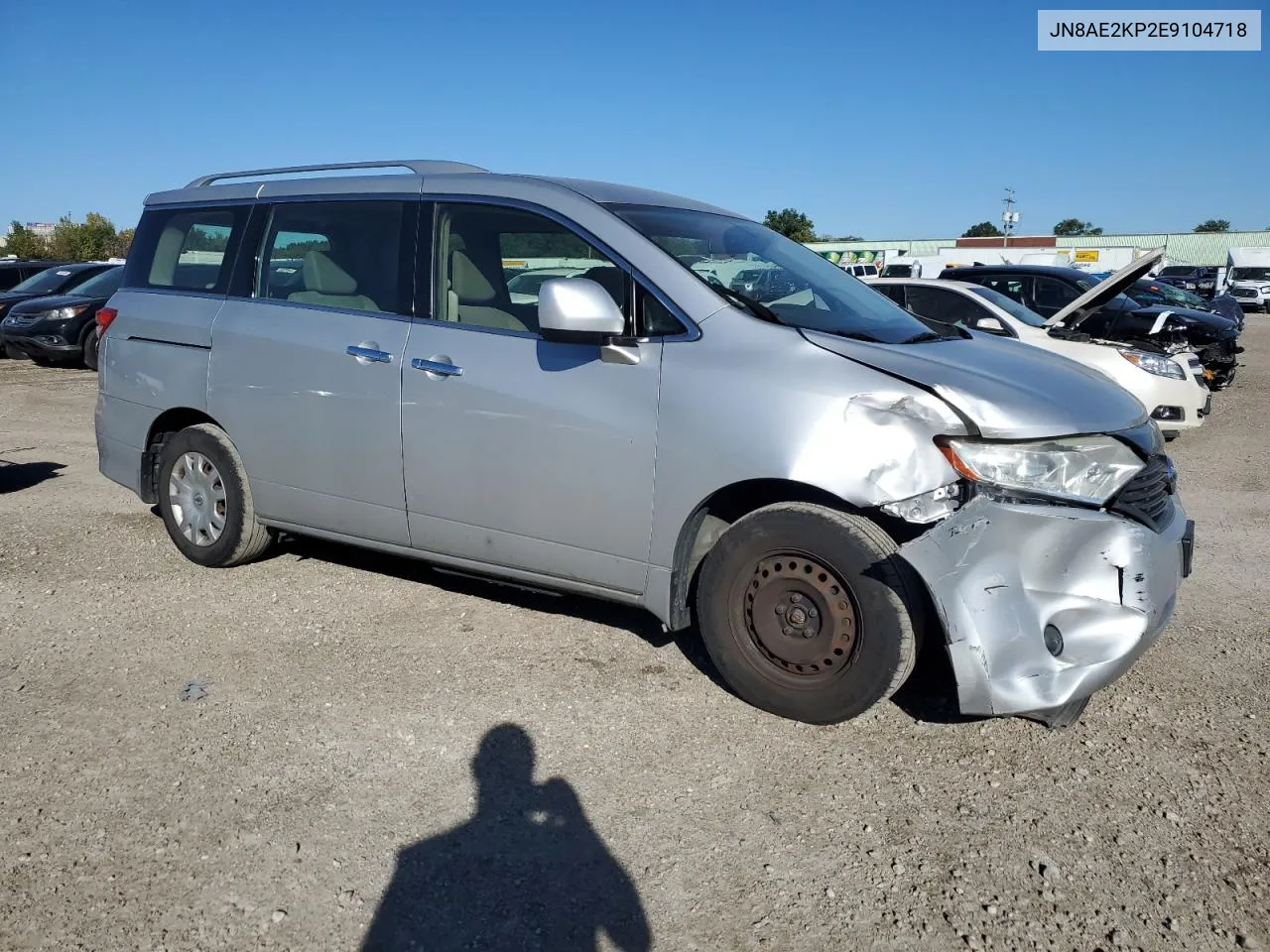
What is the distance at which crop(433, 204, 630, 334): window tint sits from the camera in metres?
4.21

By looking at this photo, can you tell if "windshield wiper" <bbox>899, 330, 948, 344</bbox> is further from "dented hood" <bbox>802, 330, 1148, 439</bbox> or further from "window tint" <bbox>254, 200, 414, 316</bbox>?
"window tint" <bbox>254, 200, 414, 316</bbox>

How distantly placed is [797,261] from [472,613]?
7.20 feet

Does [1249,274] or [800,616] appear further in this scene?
[1249,274]

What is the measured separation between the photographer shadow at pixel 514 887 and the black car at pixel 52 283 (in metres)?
16.5

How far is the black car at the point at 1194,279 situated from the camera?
112 ft

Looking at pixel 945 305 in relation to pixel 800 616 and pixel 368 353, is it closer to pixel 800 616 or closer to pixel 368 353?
pixel 368 353

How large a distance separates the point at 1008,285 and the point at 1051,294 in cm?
47

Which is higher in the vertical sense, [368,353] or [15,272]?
[15,272]

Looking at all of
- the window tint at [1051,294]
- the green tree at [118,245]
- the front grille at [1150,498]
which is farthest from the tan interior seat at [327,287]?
the green tree at [118,245]

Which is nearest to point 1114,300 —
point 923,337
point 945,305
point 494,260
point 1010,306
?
point 1010,306

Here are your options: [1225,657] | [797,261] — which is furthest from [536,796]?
[1225,657]

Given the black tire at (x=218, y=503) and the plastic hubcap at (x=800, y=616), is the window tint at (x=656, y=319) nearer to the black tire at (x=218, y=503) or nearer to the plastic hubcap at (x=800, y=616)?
the plastic hubcap at (x=800, y=616)

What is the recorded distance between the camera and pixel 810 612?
3533 millimetres

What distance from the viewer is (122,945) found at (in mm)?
2484
